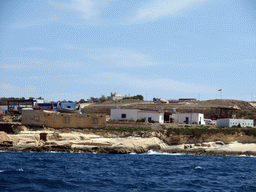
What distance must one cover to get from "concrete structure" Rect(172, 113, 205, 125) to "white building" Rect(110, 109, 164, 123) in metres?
2.97

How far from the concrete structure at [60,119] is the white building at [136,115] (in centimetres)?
646

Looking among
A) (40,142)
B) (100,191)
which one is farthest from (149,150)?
(100,191)

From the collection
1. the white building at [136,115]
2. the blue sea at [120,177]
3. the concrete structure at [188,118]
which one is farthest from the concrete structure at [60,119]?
the blue sea at [120,177]

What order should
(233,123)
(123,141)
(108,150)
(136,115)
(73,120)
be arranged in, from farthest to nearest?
(136,115)
(233,123)
(73,120)
(123,141)
(108,150)

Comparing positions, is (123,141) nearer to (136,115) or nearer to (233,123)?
(136,115)

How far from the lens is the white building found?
5288 cm

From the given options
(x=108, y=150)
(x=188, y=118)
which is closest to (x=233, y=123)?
(x=188, y=118)

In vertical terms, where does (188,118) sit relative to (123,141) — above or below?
above

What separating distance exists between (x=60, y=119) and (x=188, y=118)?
65.5ft

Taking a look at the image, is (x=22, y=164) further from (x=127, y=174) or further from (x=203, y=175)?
(x=203, y=175)

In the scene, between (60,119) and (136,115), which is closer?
(60,119)

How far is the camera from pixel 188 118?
179 feet

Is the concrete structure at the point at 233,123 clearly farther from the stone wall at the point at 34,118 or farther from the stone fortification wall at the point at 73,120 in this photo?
the stone wall at the point at 34,118

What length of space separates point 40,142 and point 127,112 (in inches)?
615
